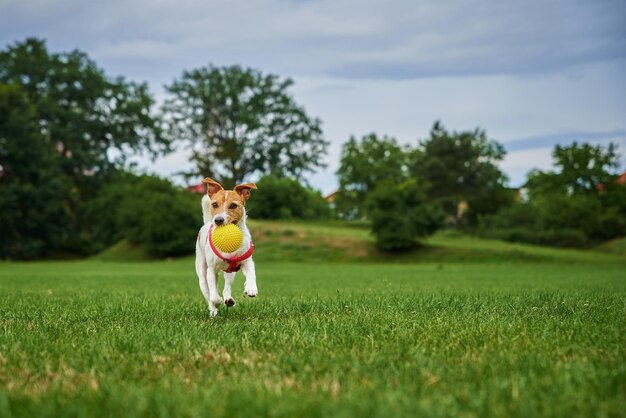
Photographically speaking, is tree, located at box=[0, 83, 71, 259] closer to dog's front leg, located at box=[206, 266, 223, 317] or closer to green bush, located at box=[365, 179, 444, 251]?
green bush, located at box=[365, 179, 444, 251]

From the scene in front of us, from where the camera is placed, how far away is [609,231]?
2344 inches

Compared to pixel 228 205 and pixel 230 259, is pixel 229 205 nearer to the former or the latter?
pixel 228 205

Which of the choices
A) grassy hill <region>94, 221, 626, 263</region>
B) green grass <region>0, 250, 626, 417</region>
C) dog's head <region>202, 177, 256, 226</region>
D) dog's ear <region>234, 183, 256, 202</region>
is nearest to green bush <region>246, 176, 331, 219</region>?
grassy hill <region>94, 221, 626, 263</region>

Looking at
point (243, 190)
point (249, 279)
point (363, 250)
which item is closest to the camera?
point (249, 279)

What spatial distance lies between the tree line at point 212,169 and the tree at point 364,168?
0.64 feet

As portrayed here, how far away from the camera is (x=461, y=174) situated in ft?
257

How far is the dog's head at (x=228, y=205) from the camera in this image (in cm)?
755

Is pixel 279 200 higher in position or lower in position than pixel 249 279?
higher

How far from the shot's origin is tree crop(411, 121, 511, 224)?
78.1 m

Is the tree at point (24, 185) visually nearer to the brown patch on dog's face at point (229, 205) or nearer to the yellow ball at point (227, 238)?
the brown patch on dog's face at point (229, 205)

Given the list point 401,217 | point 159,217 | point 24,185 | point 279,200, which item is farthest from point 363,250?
point 24,185

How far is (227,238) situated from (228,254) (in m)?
0.24

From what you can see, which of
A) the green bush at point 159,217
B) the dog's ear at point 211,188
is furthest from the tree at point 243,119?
the dog's ear at point 211,188

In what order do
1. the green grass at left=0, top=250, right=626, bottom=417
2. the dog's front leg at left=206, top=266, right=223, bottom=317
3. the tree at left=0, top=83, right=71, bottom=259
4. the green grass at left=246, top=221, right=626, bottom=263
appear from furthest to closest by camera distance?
the tree at left=0, top=83, right=71, bottom=259 < the green grass at left=246, top=221, right=626, bottom=263 < the dog's front leg at left=206, top=266, right=223, bottom=317 < the green grass at left=0, top=250, right=626, bottom=417
